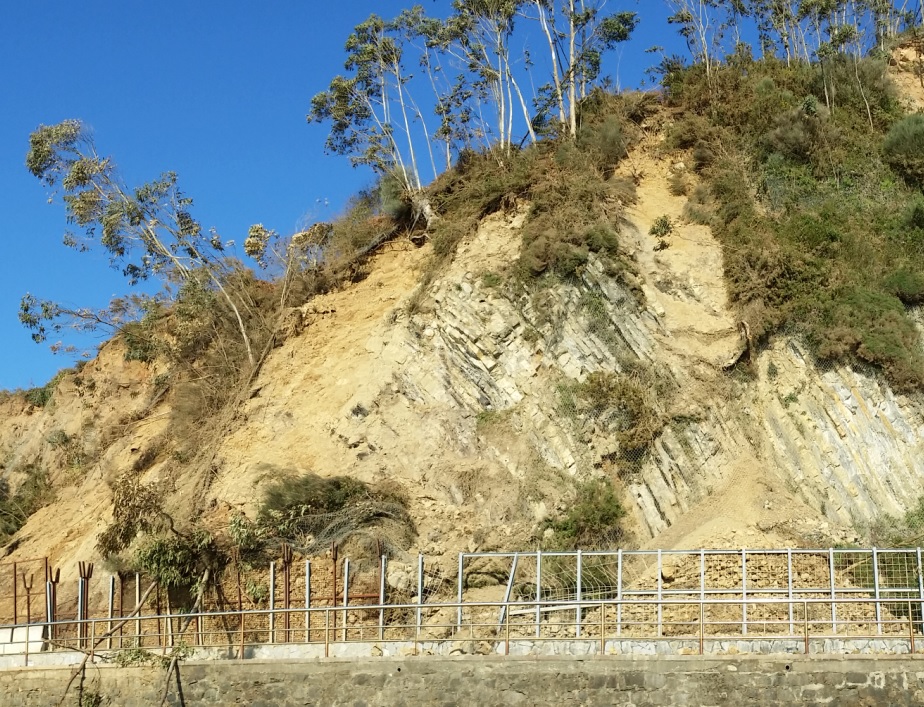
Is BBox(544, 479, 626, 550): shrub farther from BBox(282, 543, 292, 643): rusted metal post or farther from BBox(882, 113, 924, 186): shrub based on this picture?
BBox(882, 113, 924, 186): shrub

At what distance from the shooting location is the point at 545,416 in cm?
2498

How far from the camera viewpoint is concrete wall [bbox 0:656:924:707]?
15680 millimetres

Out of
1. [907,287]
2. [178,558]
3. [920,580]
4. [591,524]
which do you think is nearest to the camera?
[920,580]

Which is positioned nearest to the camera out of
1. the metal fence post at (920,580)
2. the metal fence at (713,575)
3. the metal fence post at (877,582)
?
the metal fence post at (920,580)

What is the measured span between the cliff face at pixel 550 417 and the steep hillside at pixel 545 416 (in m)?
0.05

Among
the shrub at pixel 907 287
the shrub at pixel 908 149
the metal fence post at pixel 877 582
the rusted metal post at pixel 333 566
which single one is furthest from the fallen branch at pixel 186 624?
the shrub at pixel 908 149

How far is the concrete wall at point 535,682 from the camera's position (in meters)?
15.7

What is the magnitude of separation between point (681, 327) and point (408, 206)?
34.0 feet

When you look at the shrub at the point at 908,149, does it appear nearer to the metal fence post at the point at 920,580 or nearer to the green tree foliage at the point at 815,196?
the green tree foliage at the point at 815,196

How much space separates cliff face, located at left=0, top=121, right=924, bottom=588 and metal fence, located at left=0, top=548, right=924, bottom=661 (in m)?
1.20

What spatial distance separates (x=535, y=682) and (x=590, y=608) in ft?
12.4

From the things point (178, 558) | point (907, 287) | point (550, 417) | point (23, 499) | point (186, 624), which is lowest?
point (186, 624)

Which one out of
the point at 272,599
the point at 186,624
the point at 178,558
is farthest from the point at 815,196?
the point at 186,624

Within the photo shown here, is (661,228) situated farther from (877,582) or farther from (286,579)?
(286,579)
